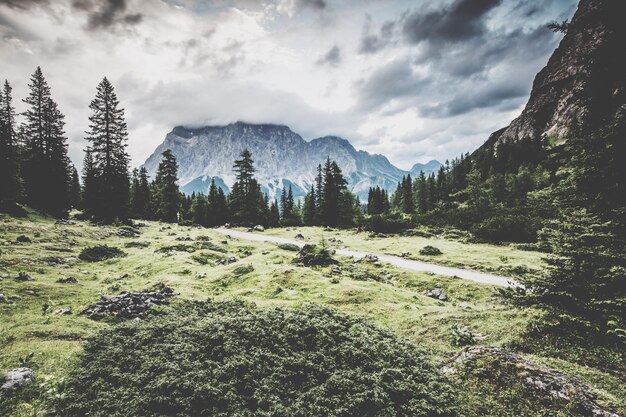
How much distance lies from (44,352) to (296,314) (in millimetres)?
9209

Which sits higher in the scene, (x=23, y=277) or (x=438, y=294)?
(x=23, y=277)

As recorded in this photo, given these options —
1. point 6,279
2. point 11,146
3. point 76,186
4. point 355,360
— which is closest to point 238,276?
point 6,279

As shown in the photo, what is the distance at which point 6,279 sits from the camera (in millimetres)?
16672

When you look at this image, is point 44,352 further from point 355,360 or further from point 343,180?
point 343,180

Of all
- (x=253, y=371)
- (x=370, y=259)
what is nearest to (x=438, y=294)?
(x=370, y=259)

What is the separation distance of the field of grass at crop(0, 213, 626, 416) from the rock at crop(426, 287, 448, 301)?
53 cm

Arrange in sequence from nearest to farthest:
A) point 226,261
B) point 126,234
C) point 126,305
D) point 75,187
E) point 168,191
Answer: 1. point 126,305
2. point 226,261
3. point 126,234
4. point 168,191
5. point 75,187

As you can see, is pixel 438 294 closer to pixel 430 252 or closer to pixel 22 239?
pixel 430 252

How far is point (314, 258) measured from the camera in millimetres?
28000

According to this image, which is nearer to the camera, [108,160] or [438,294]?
[438,294]

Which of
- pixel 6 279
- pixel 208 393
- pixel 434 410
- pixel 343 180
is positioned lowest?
pixel 434 410

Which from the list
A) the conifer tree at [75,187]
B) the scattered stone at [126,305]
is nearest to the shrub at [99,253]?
the scattered stone at [126,305]

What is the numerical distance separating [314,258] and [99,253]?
63.8ft

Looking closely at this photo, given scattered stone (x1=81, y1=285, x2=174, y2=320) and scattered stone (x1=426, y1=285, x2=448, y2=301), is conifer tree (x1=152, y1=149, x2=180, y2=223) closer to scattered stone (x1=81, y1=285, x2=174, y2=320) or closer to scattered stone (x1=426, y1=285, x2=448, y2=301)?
scattered stone (x1=81, y1=285, x2=174, y2=320)
